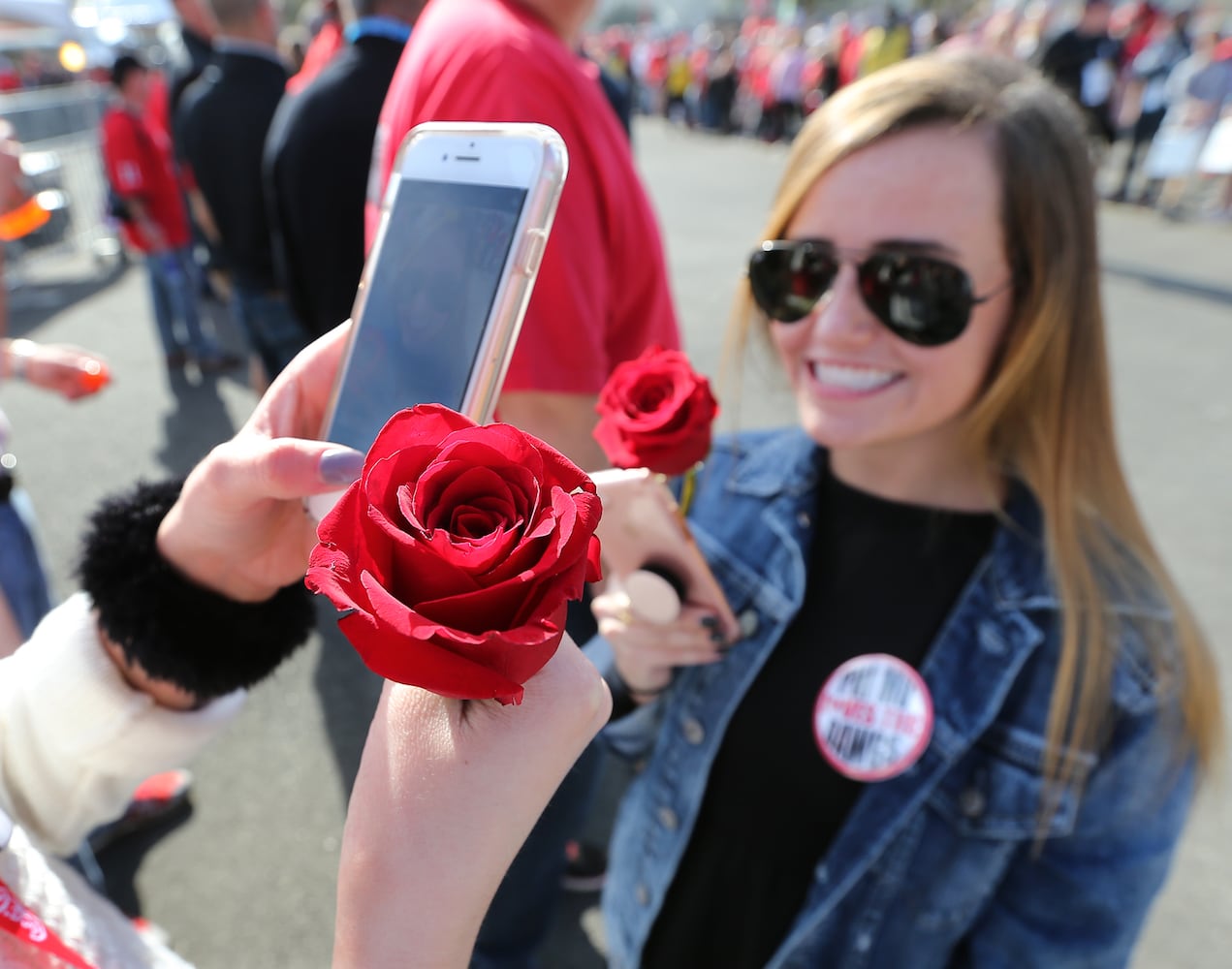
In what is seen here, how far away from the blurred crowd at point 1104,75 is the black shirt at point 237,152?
559 cm

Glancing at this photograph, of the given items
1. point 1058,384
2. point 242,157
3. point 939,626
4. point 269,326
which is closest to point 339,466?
point 939,626

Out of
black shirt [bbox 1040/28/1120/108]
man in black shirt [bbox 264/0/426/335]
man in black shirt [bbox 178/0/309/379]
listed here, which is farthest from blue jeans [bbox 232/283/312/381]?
black shirt [bbox 1040/28/1120/108]

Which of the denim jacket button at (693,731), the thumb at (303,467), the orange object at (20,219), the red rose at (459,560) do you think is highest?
the red rose at (459,560)

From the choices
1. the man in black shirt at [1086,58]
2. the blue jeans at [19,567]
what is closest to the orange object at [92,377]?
the blue jeans at [19,567]

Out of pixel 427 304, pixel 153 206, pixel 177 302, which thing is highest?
pixel 427 304

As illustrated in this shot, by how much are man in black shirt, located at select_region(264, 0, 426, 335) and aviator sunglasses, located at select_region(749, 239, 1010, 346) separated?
121cm

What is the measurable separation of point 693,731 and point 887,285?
0.78 metres

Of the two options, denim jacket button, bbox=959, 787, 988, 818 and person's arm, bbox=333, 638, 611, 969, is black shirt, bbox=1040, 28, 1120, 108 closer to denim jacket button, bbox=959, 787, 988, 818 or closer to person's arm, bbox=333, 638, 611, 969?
denim jacket button, bbox=959, 787, 988, 818

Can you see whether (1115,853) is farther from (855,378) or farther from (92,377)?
(92,377)

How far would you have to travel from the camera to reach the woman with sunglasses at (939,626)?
3.80ft

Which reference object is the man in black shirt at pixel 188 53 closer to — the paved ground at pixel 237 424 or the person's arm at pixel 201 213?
the person's arm at pixel 201 213

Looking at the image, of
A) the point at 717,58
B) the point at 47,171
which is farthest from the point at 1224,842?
the point at 717,58

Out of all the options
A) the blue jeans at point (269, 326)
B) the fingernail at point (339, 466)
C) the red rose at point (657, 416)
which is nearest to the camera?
the fingernail at point (339, 466)

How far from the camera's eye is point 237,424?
15.1 ft
